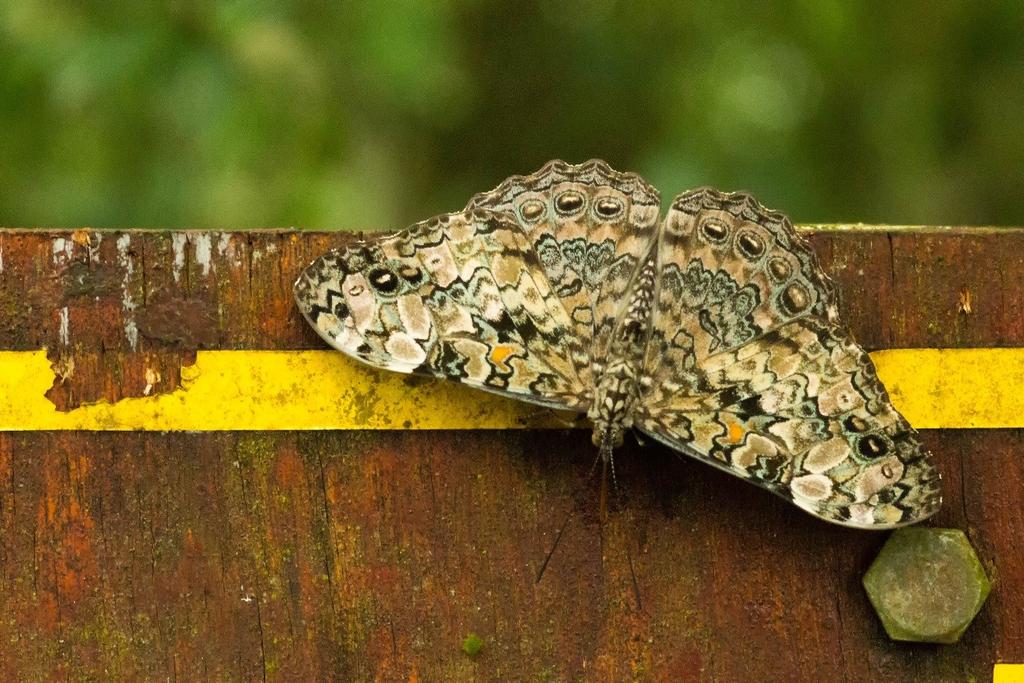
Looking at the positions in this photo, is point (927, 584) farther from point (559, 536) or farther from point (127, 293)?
point (127, 293)

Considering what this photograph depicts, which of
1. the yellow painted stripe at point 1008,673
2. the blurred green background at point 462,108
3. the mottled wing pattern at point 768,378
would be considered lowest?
the yellow painted stripe at point 1008,673

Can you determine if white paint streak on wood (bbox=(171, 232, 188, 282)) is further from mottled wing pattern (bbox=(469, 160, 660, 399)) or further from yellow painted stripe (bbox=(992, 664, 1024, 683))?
yellow painted stripe (bbox=(992, 664, 1024, 683))

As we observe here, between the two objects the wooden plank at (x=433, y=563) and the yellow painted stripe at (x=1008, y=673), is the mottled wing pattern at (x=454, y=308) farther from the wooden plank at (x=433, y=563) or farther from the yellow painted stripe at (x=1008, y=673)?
the yellow painted stripe at (x=1008, y=673)

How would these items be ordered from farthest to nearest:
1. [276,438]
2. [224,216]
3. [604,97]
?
[604,97]
[224,216]
[276,438]

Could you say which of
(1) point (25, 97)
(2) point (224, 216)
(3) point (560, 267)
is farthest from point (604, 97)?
(3) point (560, 267)

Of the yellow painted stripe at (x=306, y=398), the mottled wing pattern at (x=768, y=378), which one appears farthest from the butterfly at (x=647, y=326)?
the yellow painted stripe at (x=306, y=398)

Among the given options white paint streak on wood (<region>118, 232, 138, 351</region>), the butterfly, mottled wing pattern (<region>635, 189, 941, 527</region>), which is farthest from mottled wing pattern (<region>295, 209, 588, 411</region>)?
white paint streak on wood (<region>118, 232, 138, 351</region>)

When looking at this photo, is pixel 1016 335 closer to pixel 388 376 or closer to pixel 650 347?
pixel 650 347
